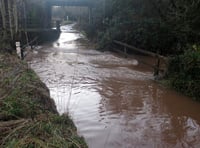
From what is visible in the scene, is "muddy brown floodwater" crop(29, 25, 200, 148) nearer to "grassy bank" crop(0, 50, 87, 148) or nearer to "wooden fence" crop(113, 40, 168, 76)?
"wooden fence" crop(113, 40, 168, 76)

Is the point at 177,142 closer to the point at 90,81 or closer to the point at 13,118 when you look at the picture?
the point at 13,118

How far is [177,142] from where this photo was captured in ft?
18.7

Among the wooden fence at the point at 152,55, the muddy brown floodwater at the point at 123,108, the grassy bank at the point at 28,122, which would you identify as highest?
the grassy bank at the point at 28,122

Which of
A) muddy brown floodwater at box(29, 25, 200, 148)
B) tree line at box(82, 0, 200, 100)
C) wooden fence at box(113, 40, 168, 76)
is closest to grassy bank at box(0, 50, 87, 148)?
muddy brown floodwater at box(29, 25, 200, 148)

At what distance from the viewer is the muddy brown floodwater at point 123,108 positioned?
18.9 ft

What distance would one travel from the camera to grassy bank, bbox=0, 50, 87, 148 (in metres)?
3.39

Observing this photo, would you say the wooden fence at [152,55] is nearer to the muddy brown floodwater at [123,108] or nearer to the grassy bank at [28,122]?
the muddy brown floodwater at [123,108]

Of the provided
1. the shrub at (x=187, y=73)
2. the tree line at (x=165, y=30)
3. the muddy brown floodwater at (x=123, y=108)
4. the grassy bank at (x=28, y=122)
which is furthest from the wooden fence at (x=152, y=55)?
the grassy bank at (x=28, y=122)

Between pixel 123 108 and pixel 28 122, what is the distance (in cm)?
400

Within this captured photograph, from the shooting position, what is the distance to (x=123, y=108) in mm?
7551

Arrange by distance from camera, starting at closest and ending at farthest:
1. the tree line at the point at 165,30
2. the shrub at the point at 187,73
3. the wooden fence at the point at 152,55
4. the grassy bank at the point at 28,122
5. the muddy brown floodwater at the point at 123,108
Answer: the grassy bank at the point at 28,122
the muddy brown floodwater at the point at 123,108
the shrub at the point at 187,73
the tree line at the point at 165,30
the wooden fence at the point at 152,55

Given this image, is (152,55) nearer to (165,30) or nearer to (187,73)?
(187,73)

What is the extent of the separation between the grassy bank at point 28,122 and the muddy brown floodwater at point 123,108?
134 cm

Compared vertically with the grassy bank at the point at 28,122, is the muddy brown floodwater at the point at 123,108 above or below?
below
